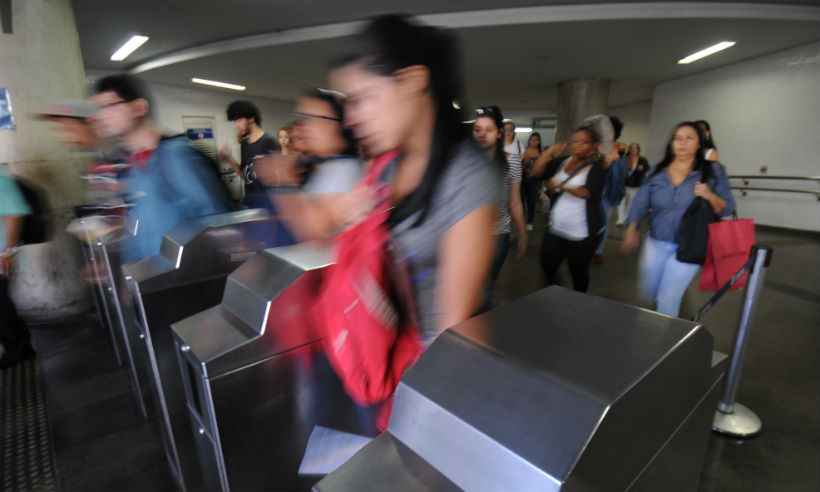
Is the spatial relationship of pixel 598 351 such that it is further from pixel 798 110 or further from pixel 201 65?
pixel 201 65

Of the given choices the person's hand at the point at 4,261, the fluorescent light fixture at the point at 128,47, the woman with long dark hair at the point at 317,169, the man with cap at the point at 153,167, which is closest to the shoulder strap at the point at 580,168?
the woman with long dark hair at the point at 317,169

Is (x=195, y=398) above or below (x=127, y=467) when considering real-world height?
above

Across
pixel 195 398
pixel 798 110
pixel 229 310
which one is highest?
pixel 798 110

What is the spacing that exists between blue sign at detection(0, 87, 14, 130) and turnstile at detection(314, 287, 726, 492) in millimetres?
3556

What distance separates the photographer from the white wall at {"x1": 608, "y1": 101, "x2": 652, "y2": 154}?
11383 mm

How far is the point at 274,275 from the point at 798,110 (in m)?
8.06

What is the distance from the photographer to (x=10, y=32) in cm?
281

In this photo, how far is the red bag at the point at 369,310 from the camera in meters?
0.69

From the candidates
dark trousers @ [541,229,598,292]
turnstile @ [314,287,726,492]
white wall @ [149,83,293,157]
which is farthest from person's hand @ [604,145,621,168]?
white wall @ [149,83,293,157]

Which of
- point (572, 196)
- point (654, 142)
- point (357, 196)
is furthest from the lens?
point (654, 142)

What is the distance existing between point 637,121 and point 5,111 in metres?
13.0

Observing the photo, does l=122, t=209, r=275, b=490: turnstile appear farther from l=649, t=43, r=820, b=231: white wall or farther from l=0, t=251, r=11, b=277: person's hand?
l=649, t=43, r=820, b=231: white wall

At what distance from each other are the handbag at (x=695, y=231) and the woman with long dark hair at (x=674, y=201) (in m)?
0.02

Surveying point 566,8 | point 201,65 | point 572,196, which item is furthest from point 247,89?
point 572,196
